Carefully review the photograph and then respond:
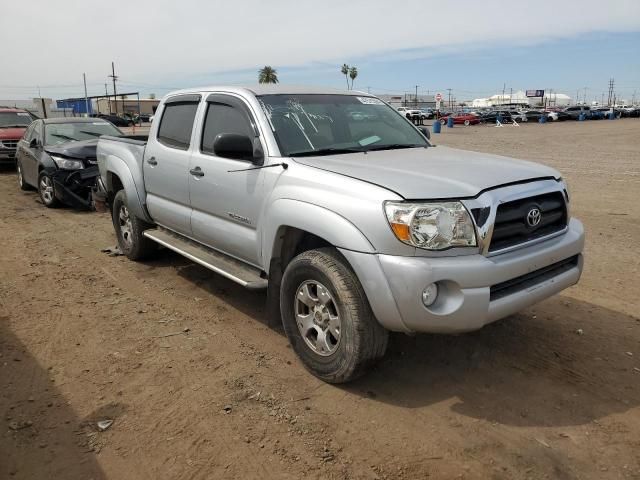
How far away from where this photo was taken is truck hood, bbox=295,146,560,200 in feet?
10.4

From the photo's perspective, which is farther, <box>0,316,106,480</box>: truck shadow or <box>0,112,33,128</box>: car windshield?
<box>0,112,33,128</box>: car windshield

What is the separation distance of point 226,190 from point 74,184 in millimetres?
6750

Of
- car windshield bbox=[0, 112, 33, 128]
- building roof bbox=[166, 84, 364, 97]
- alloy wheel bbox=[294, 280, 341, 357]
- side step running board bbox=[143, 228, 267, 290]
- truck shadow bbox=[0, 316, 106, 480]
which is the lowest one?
truck shadow bbox=[0, 316, 106, 480]

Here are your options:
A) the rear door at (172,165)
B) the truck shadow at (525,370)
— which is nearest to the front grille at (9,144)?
the rear door at (172,165)

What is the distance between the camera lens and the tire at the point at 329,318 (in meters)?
3.29

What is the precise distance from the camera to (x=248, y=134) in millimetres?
4324

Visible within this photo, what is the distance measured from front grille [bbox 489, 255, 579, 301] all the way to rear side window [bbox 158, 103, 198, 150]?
3.11m

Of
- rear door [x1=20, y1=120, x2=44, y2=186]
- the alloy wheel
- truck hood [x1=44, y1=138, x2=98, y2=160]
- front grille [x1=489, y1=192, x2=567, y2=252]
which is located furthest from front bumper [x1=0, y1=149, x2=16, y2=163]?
front grille [x1=489, y1=192, x2=567, y2=252]

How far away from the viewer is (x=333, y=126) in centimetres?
445

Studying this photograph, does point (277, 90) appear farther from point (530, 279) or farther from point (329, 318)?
point (530, 279)

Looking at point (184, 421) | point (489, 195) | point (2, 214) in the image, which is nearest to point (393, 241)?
point (489, 195)

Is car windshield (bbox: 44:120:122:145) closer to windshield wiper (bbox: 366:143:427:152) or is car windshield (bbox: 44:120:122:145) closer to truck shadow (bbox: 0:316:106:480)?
windshield wiper (bbox: 366:143:427:152)

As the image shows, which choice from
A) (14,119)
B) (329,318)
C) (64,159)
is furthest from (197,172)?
(14,119)

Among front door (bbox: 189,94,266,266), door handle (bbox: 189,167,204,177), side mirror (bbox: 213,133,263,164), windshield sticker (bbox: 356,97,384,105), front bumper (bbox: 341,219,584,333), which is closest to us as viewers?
front bumper (bbox: 341,219,584,333)
